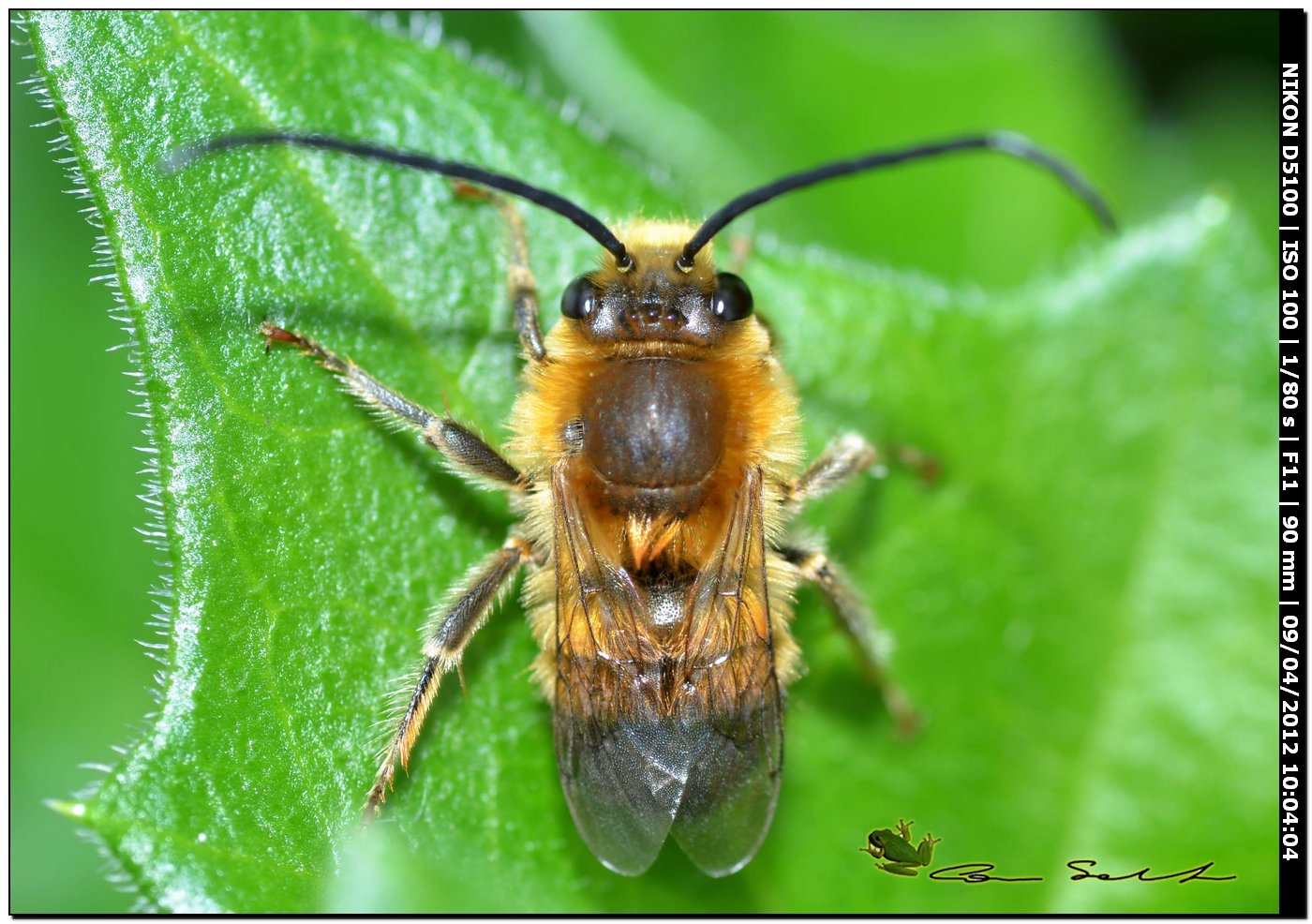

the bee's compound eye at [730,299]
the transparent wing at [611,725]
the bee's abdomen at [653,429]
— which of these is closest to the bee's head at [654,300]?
the bee's compound eye at [730,299]

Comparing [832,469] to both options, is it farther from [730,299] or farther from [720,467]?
[730,299]

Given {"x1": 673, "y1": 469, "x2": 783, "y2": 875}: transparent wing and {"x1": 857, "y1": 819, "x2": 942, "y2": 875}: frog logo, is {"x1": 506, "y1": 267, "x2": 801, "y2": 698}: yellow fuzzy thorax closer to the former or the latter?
{"x1": 673, "y1": 469, "x2": 783, "y2": 875}: transparent wing

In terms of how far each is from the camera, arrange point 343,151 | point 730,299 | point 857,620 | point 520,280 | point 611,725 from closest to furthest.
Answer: point 343,151 → point 611,725 → point 730,299 → point 520,280 → point 857,620

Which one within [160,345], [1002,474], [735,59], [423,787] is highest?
[735,59]

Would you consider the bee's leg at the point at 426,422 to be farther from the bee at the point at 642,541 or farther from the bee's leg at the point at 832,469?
the bee's leg at the point at 832,469

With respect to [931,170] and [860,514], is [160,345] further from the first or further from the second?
[931,170]

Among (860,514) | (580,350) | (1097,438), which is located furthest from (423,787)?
(1097,438)
